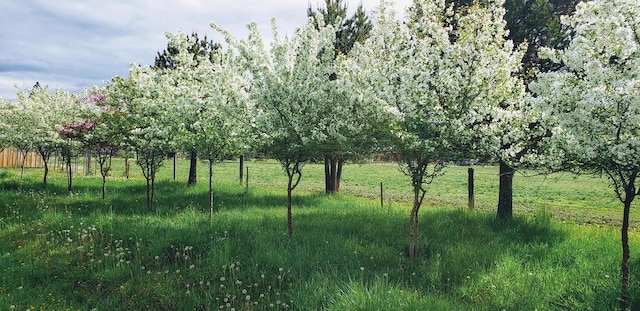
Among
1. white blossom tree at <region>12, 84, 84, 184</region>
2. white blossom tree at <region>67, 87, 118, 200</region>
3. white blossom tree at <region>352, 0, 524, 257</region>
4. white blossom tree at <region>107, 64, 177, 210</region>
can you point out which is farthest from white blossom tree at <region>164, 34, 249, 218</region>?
white blossom tree at <region>12, 84, 84, 184</region>

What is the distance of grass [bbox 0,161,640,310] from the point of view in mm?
6188

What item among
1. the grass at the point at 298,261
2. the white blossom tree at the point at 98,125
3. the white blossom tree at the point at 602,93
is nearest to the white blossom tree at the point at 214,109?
the grass at the point at 298,261

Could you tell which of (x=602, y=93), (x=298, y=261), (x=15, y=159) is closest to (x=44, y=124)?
(x=298, y=261)

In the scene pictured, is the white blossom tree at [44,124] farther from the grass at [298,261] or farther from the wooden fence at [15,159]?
Result: the wooden fence at [15,159]

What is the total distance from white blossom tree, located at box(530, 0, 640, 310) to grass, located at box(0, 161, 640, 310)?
6.70ft

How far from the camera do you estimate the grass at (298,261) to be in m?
6.19

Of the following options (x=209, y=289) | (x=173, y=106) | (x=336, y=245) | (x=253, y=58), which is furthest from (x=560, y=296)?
(x=173, y=106)

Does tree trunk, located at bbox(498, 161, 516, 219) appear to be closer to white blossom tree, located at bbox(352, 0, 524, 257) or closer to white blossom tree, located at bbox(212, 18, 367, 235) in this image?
white blossom tree, located at bbox(352, 0, 524, 257)

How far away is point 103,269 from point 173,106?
4850 millimetres

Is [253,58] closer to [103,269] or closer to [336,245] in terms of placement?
[336,245]

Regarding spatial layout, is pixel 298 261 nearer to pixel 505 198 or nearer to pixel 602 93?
pixel 602 93

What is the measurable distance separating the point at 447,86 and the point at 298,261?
14.9 feet

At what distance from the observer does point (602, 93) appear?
4.98m

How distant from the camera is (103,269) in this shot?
750 centimetres
